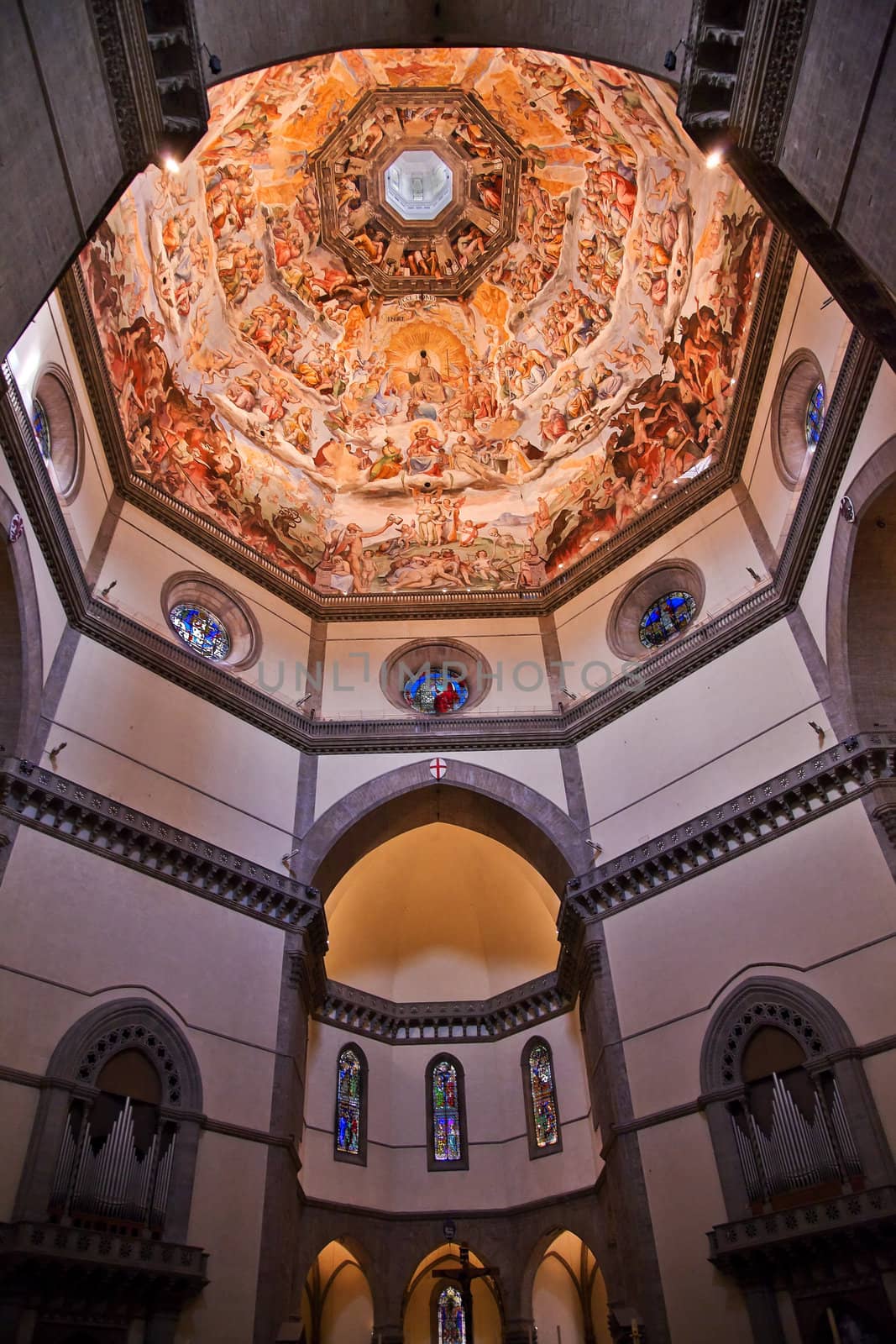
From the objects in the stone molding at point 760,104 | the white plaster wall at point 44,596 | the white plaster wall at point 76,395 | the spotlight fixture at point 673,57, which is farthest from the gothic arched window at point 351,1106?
the spotlight fixture at point 673,57

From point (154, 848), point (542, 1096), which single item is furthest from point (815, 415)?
point (542, 1096)

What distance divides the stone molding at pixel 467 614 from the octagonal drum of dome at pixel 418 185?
39.5 ft

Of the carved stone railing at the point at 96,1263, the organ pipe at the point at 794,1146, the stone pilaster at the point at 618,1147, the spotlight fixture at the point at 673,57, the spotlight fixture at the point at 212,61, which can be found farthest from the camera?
the stone pilaster at the point at 618,1147

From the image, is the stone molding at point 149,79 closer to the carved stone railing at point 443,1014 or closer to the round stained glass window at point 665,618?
the round stained glass window at point 665,618

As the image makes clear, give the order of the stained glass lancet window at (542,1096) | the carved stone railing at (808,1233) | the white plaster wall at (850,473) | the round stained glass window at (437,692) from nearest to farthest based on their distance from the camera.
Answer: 1. the carved stone railing at (808,1233)
2. the white plaster wall at (850,473)
3. the stained glass lancet window at (542,1096)
4. the round stained glass window at (437,692)

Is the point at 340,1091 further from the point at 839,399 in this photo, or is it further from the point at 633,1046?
the point at 839,399

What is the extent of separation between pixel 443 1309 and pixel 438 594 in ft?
58.8

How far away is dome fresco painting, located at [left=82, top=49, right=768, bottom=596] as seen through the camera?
21969mm

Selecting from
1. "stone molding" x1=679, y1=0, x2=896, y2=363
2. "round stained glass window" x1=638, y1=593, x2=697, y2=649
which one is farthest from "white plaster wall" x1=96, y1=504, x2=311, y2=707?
"stone molding" x1=679, y1=0, x2=896, y2=363

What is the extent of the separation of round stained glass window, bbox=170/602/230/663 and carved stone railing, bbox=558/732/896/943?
960 centimetres

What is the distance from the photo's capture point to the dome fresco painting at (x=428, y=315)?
865 inches

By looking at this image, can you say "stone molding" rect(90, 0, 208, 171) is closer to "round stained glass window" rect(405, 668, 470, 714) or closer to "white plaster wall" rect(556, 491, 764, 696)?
"white plaster wall" rect(556, 491, 764, 696)

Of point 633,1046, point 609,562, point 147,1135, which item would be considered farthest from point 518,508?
point 147,1135

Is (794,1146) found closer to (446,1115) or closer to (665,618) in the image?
(446,1115)
